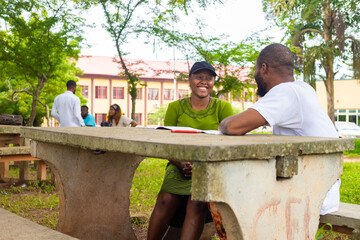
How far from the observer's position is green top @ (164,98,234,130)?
319cm

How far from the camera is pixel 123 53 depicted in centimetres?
1095

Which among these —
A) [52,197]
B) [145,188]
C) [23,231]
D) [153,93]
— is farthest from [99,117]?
[23,231]

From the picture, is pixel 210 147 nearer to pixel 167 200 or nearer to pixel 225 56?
pixel 167 200

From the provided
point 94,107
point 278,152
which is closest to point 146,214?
point 278,152

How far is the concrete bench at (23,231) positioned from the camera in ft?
6.93

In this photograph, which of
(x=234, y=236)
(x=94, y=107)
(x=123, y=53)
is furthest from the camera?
(x=94, y=107)

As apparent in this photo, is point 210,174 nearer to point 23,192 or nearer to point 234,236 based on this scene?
point 234,236

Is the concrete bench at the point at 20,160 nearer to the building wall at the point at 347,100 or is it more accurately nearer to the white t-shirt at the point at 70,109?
the white t-shirt at the point at 70,109

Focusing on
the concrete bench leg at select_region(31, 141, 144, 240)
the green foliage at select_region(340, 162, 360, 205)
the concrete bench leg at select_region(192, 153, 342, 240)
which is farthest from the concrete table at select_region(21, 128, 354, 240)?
the green foliage at select_region(340, 162, 360, 205)

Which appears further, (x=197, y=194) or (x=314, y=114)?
(x=314, y=114)

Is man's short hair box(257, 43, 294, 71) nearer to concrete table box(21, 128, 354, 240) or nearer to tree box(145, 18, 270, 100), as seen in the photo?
concrete table box(21, 128, 354, 240)

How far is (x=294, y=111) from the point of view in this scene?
218cm

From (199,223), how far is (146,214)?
194cm

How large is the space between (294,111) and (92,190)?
5.77ft
